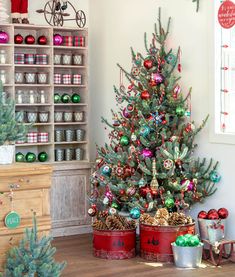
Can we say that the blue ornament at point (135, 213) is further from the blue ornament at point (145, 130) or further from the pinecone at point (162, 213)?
the blue ornament at point (145, 130)

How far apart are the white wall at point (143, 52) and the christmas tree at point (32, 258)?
230 centimetres

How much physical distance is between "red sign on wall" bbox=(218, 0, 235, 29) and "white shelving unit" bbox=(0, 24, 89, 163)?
1.97 m

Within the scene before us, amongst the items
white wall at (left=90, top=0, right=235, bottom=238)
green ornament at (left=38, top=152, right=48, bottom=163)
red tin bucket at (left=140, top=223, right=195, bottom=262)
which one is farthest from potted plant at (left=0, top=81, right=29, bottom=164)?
green ornament at (left=38, top=152, right=48, bottom=163)

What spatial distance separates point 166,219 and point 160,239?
193 mm

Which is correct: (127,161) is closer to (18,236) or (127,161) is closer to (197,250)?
(197,250)

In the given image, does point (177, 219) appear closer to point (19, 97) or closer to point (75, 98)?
point (75, 98)

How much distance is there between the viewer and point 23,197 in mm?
4828

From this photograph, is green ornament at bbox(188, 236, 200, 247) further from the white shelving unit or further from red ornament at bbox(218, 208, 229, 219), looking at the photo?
the white shelving unit

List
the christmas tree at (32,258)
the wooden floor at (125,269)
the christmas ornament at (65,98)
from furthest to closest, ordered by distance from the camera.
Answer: the christmas ornament at (65,98)
the wooden floor at (125,269)
the christmas tree at (32,258)

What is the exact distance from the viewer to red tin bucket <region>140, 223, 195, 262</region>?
6203 mm

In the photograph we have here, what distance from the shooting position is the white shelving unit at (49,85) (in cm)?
753

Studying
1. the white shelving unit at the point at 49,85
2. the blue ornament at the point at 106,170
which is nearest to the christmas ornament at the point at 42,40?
the white shelving unit at the point at 49,85

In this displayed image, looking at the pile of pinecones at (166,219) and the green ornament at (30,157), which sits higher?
the green ornament at (30,157)

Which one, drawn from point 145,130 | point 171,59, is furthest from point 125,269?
point 171,59
